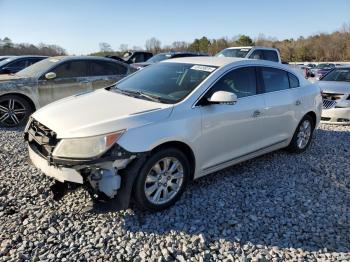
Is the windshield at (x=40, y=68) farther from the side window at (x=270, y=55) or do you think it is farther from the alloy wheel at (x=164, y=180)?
the side window at (x=270, y=55)

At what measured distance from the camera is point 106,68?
8.52m

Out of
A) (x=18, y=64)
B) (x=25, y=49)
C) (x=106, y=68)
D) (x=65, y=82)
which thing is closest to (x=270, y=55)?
(x=106, y=68)

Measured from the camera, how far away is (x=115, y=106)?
12.5ft

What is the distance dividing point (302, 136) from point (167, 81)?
2760mm

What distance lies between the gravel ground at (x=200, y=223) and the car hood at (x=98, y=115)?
0.89 meters

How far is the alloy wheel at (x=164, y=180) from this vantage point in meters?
3.58

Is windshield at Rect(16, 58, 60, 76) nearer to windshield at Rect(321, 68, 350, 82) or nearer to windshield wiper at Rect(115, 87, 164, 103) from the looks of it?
windshield wiper at Rect(115, 87, 164, 103)

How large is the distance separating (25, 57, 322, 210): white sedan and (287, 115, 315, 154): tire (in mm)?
401

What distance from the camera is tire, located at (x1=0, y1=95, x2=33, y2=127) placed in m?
7.17

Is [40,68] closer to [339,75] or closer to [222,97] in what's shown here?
[222,97]

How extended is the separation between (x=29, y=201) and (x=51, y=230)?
717 millimetres

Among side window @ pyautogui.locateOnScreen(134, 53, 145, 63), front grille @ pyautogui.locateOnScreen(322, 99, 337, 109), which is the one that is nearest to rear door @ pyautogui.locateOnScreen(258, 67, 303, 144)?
front grille @ pyautogui.locateOnScreen(322, 99, 337, 109)

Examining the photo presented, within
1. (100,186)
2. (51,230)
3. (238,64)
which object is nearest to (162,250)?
(100,186)

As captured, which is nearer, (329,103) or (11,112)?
(11,112)
